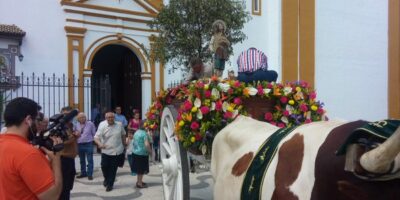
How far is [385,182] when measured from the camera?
1.55 m

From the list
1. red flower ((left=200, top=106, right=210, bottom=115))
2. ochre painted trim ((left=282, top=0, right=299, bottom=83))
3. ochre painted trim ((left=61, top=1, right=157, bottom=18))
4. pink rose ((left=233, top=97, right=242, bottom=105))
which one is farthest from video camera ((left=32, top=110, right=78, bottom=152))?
ochre painted trim ((left=282, top=0, right=299, bottom=83))

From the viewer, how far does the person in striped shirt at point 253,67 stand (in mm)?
4574

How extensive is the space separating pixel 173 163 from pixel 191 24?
7.57 meters

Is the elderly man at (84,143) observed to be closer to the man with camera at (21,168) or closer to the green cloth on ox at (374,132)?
the man with camera at (21,168)

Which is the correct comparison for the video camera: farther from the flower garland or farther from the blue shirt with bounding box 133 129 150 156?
the blue shirt with bounding box 133 129 150 156

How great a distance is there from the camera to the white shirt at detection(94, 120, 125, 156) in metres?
8.48

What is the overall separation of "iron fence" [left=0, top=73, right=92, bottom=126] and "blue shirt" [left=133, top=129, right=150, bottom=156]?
4.89 metres

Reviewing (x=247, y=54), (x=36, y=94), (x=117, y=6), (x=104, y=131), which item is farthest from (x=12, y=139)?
(x=117, y=6)

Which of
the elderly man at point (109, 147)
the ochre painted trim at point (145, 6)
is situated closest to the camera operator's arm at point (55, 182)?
the elderly man at point (109, 147)

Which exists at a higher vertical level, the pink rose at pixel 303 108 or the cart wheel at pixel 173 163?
the pink rose at pixel 303 108

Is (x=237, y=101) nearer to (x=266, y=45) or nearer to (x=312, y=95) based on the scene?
(x=312, y=95)

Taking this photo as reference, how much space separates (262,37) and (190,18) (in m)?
7.01

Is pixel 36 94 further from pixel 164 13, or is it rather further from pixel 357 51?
pixel 357 51

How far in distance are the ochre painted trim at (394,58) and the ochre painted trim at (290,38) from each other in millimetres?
3678
